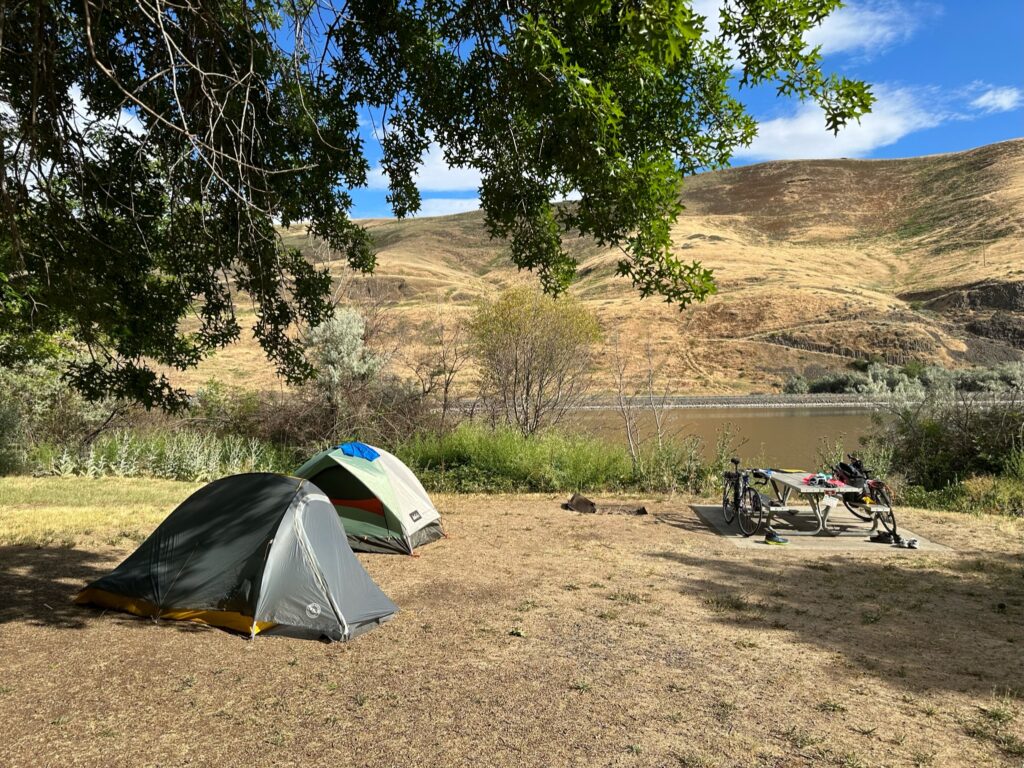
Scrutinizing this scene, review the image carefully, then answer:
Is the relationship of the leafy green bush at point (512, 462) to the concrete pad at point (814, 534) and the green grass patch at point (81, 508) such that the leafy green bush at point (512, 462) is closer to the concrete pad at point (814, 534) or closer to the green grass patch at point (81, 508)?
the concrete pad at point (814, 534)

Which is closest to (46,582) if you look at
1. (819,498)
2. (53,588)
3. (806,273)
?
(53,588)

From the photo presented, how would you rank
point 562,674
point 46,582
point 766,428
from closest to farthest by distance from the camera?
point 562,674 → point 46,582 → point 766,428

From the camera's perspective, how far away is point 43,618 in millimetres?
6094

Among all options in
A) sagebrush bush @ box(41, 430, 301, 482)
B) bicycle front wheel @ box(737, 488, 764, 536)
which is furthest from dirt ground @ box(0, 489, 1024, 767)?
sagebrush bush @ box(41, 430, 301, 482)

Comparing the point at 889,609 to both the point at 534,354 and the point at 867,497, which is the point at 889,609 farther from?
the point at 534,354

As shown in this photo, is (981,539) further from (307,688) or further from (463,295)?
(463,295)

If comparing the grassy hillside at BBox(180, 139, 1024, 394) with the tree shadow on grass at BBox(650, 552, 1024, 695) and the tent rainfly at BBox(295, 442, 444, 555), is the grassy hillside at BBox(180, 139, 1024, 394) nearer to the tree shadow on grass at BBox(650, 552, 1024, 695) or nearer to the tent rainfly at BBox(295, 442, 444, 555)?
the tent rainfly at BBox(295, 442, 444, 555)

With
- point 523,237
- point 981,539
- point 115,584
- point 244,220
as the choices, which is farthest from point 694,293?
point 981,539

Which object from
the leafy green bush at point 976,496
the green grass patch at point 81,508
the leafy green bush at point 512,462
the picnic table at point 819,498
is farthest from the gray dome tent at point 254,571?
the leafy green bush at point 976,496

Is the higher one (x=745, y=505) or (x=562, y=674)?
(x=745, y=505)

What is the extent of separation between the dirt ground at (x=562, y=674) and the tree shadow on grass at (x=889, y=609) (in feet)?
0.11

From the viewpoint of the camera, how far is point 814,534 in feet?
32.1

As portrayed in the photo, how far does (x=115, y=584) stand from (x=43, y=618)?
0.59 m

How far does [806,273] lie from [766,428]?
2085 inches
